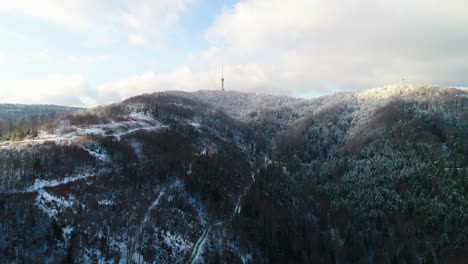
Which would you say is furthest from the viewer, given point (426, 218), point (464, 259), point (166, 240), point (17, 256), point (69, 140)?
point (426, 218)

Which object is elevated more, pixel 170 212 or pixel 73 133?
pixel 73 133

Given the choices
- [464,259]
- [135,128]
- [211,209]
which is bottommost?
[464,259]

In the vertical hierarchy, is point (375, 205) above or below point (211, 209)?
below

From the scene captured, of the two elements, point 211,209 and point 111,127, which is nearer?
point 211,209

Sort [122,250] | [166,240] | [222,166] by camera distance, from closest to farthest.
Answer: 1. [122,250]
2. [166,240]
3. [222,166]

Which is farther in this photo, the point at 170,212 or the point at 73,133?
the point at 73,133

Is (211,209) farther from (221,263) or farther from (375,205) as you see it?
(375,205)

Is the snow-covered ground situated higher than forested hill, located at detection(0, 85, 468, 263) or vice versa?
the snow-covered ground

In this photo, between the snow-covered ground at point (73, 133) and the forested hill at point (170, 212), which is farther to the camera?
the snow-covered ground at point (73, 133)

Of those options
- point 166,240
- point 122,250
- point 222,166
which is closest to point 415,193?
point 222,166

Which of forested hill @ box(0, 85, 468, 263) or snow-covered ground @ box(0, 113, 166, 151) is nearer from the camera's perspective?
forested hill @ box(0, 85, 468, 263)

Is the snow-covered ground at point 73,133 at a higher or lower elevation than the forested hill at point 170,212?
higher
